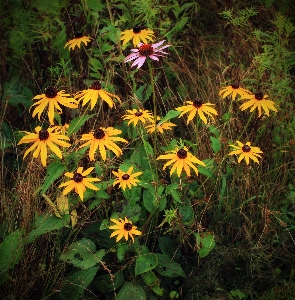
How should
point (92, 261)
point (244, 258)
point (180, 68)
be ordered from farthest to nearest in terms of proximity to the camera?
1. point (180, 68)
2. point (244, 258)
3. point (92, 261)

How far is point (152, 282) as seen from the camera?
5.50ft

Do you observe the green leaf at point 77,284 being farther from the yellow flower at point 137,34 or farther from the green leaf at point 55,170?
the yellow flower at point 137,34

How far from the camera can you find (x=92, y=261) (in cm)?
161

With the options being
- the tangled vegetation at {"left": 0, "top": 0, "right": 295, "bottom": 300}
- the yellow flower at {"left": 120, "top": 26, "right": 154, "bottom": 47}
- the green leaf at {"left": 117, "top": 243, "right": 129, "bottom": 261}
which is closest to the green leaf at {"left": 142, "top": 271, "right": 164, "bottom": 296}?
the tangled vegetation at {"left": 0, "top": 0, "right": 295, "bottom": 300}

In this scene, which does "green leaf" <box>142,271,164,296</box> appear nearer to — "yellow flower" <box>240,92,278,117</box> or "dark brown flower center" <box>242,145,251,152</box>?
"dark brown flower center" <box>242,145,251,152</box>

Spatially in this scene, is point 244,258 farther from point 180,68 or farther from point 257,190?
point 180,68

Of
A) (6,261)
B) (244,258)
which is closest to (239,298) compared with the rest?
(244,258)

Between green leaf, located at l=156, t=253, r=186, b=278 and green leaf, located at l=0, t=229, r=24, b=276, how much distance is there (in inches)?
21.8

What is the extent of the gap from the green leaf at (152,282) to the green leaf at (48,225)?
0.38 m

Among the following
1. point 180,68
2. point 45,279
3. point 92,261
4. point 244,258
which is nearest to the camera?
point 92,261

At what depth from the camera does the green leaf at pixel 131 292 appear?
1.64m

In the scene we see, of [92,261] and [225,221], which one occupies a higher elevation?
[92,261]

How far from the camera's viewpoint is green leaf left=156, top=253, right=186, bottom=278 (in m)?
1.72

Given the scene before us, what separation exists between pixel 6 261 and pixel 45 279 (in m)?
0.18
